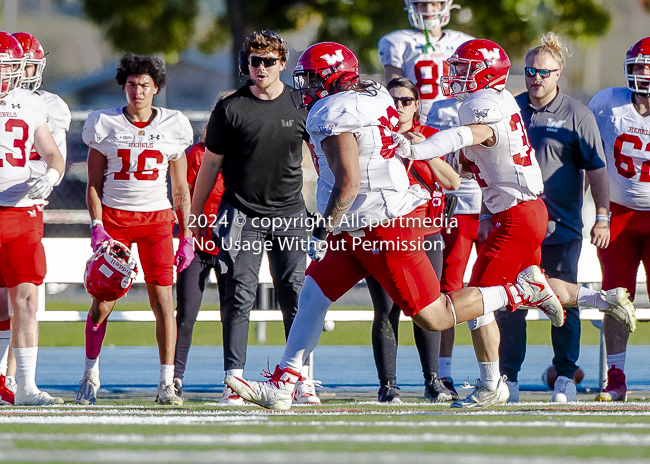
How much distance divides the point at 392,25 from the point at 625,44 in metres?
36.2

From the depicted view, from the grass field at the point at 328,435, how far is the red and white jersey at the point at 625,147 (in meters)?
1.77

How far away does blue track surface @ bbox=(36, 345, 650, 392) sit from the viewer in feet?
25.7

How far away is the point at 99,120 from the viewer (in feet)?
21.3

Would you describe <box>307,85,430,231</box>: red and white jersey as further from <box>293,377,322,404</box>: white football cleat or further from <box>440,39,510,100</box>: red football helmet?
<box>293,377,322,404</box>: white football cleat

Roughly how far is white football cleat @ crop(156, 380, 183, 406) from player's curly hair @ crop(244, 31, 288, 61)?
1945 millimetres

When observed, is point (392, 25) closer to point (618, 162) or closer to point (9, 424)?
point (618, 162)

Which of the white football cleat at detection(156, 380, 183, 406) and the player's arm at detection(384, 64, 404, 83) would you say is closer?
the white football cleat at detection(156, 380, 183, 406)

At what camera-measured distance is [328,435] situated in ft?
13.6

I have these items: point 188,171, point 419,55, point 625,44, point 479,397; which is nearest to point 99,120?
point 188,171

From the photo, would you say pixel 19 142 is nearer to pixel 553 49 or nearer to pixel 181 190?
pixel 181 190

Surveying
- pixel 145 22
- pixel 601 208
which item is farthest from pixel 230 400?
pixel 145 22

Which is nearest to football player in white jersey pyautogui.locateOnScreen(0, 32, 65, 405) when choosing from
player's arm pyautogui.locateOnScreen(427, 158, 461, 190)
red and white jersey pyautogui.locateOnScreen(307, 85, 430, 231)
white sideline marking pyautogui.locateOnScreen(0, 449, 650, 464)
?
red and white jersey pyautogui.locateOnScreen(307, 85, 430, 231)

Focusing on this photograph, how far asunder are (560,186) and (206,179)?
2131 millimetres

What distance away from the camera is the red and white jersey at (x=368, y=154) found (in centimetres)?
525
